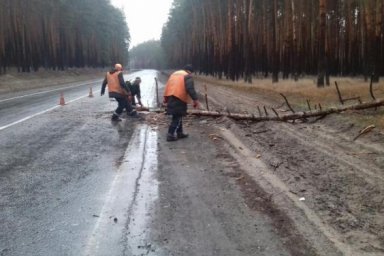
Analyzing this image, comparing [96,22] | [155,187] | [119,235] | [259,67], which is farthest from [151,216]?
[96,22]

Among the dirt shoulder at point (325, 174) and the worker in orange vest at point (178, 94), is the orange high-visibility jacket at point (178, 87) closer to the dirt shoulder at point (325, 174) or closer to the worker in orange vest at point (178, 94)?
the worker in orange vest at point (178, 94)

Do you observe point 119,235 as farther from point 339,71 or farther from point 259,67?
point 259,67

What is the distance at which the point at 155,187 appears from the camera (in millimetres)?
6215

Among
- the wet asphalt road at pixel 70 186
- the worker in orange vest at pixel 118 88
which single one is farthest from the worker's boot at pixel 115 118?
the wet asphalt road at pixel 70 186

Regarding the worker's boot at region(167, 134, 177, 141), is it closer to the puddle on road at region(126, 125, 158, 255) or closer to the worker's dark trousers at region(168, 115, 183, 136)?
the worker's dark trousers at region(168, 115, 183, 136)

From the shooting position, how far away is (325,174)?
6.56 m

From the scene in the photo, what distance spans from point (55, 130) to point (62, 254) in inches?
304

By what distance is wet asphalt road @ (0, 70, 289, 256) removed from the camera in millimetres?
4262

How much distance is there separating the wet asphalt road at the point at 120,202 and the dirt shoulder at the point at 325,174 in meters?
0.56

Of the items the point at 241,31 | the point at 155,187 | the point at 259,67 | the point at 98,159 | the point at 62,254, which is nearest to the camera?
the point at 62,254

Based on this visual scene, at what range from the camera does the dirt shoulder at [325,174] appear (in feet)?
15.2

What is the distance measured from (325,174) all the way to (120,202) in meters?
3.06

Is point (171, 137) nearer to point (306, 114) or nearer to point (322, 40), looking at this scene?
point (306, 114)

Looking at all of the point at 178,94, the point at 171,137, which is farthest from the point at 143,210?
the point at 178,94
